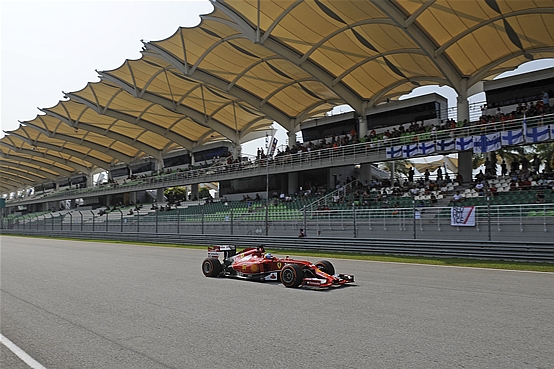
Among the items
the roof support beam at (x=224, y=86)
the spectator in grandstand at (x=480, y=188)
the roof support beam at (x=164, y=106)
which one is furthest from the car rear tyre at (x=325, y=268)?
the roof support beam at (x=164, y=106)

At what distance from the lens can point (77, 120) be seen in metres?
53.4

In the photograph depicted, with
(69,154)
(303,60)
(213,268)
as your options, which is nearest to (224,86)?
(303,60)

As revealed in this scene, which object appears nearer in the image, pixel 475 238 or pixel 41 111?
pixel 475 238

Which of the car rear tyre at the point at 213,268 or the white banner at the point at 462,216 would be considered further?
the white banner at the point at 462,216

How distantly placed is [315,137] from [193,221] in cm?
1696

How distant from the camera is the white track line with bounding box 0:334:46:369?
5.13 metres

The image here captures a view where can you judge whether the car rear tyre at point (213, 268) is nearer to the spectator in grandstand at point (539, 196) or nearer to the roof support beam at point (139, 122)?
the spectator in grandstand at point (539, 196)

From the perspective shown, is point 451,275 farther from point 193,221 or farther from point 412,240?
point 193,221

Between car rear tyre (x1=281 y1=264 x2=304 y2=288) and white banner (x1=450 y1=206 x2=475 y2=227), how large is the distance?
384 inches

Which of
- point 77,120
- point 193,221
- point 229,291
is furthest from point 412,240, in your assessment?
point 77,120

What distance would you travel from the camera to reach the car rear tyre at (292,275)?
10.0m

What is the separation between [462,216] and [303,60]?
17474 mm

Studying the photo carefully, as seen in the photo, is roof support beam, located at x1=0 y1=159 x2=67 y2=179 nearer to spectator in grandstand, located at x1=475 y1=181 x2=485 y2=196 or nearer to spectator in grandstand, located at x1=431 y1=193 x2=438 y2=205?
spectator in grandstand, located at x1=431 y1=193 x2=438 y2=205

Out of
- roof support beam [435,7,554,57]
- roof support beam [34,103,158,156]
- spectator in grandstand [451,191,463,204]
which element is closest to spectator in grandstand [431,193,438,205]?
spectator in grandstand [451,191,463,204]
